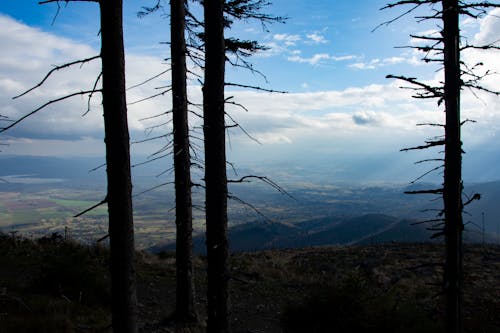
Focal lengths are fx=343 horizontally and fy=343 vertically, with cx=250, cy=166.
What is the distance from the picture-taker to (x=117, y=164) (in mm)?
4191

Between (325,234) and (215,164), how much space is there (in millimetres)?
103872

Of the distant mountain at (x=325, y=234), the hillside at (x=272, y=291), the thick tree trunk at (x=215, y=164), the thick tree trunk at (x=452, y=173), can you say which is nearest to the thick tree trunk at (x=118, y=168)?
the hillside at (x=272, y=291)

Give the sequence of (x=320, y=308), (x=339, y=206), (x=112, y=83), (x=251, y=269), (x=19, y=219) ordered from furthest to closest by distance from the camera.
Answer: (x=339, y=206) → (x=19, y=219) → (x=251, y=269) → (x=320, y=308) → (x=112, y=83)

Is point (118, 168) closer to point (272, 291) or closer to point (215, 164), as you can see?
point (215, 164)

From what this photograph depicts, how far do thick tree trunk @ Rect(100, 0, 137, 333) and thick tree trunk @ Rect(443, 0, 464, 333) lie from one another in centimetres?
480

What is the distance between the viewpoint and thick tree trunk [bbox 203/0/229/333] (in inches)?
182

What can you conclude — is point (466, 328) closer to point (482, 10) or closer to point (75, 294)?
point (482, 10)

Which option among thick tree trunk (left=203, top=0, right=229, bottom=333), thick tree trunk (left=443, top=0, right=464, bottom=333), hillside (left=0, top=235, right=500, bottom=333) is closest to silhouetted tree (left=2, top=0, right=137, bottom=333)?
hillside (left=0, top=235, right=500, bottom=333)

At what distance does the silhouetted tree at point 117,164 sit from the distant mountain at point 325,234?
80.7 meters

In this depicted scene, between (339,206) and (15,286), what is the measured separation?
174m

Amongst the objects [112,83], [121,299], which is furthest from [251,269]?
[112,83]

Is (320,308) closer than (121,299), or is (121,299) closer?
(121,299)

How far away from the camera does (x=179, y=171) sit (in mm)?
7301

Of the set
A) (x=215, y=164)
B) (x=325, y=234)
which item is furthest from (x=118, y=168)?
(x=325, y=234)
